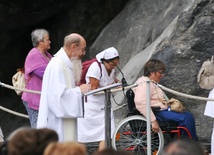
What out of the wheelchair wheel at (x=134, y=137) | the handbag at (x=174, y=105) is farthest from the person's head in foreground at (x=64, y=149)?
the handbag at (x=174, y=105)

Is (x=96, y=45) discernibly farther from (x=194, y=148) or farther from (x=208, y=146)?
(x=194, y=148)

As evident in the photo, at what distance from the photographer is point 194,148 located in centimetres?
418

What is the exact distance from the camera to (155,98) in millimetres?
9633

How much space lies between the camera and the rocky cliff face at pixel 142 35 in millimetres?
10898

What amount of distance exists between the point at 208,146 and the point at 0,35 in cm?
653

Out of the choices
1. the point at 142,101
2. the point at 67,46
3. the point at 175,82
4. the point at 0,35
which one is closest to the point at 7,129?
the point at 0,35

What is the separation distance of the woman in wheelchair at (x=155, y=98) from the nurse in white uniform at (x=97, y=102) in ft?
1.29

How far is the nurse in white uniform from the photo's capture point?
9.33 metres

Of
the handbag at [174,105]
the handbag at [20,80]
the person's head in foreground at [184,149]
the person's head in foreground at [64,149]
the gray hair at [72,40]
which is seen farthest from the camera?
the handbag at [20,80]

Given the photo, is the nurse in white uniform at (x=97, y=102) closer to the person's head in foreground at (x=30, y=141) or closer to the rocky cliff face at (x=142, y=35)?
the rocky cliff face at (x=142, y=35)

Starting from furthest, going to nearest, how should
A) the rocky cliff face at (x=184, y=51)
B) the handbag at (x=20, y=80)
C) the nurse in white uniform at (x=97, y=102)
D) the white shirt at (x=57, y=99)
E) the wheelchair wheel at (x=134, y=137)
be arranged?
the rocky cliff face at (x=184, y=51) → the handbag at (x=20, y=80) → the wheelchair wheel at (x=134, y=137) → the nurse in white uniform at (x=97, y=102) → the white shirt at (x=57, y=99)

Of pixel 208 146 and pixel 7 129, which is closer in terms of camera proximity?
pixel 208 146

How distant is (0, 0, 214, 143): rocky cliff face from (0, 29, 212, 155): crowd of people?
116 centimetres

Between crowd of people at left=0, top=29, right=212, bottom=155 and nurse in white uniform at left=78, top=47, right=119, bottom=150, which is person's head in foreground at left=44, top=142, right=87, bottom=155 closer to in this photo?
crowd of people at left=0, top=29, right=212, bottom=155
